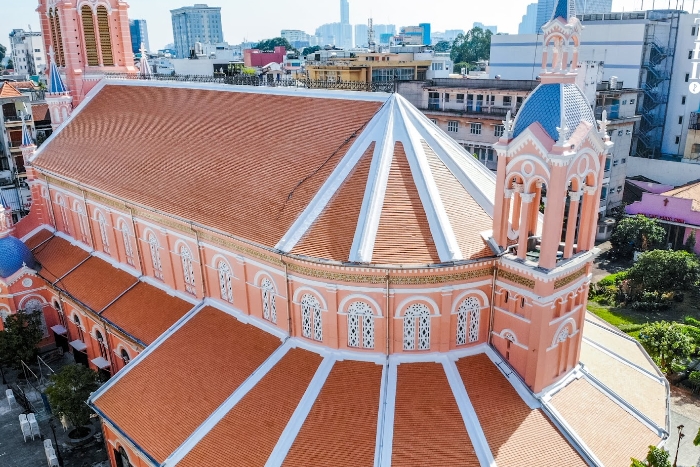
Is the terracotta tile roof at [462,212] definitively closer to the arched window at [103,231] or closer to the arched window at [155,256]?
the arched window at [155,256]

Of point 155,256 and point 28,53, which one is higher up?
point 28,53

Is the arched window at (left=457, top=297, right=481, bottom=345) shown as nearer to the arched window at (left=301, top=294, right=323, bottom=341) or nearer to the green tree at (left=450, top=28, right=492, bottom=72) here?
the arched window at (left=301, top=294, right=323, bottom=341)

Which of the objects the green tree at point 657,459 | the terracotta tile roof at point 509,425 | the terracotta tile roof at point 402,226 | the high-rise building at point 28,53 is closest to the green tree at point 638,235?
the terracotta tile roof at point 509,425

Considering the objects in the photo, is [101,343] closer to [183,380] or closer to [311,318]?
[183,380]

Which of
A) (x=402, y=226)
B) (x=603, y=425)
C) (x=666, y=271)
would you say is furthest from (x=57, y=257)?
(x=666, y=271)

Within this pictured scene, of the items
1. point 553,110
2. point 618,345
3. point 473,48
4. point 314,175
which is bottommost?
point 618,345

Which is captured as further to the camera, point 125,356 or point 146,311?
point 125,356

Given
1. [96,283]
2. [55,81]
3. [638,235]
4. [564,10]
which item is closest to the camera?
[564,10]
